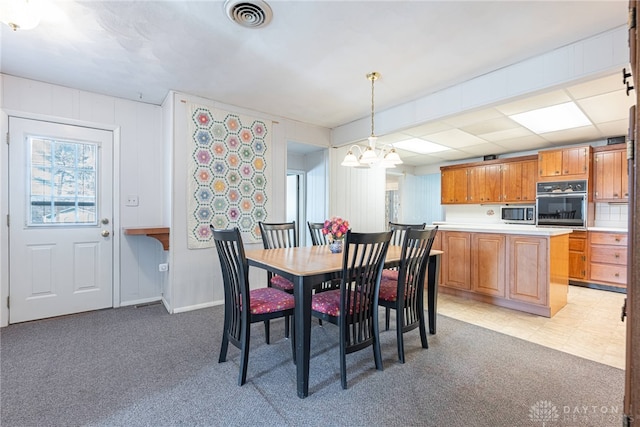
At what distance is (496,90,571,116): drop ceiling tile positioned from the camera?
317 cm

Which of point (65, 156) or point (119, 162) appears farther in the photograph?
point (119, 162)

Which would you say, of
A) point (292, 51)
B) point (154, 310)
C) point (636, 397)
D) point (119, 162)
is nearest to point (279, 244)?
point (154, 310)

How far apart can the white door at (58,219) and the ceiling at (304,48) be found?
61 cm

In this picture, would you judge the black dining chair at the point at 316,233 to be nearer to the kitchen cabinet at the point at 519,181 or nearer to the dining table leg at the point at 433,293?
the dining table leg at the point at 433,293

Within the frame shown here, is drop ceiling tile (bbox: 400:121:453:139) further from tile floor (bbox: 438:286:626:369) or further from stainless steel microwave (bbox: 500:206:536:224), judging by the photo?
stainless steel microwave (bbox: 500:206:536:224)

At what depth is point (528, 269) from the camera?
10.8 feet

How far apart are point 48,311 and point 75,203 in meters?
1.15

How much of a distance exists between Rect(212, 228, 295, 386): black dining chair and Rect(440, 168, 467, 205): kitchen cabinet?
17.8 feet

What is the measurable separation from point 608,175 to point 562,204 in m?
0.73

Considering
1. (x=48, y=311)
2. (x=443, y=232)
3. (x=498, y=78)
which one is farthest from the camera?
(x=443, y=232)

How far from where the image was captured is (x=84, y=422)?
5.20 feet

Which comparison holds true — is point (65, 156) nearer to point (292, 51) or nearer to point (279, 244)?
point (279, 244)

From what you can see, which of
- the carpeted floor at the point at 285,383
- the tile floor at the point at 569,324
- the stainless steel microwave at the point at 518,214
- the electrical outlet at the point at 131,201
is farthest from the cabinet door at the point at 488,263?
the electrical outlet at the point at 131,201

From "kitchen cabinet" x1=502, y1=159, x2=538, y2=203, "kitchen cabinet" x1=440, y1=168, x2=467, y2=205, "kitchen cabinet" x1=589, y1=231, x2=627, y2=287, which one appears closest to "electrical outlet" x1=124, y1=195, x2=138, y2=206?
"kitchen cabinet" x1=440, y1=168, x2=467, y2=205
